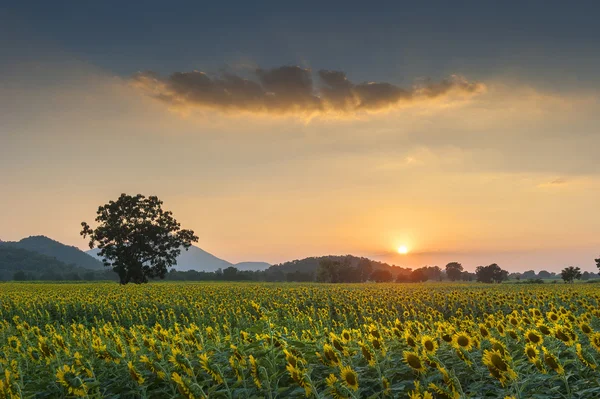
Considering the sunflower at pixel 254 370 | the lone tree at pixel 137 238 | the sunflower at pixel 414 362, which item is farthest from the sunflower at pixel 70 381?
the lone tree at pixel 137 238

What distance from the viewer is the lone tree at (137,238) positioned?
246ft

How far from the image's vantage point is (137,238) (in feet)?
251

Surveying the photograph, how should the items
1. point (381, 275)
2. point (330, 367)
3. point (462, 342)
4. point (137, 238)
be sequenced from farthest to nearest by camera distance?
point (381, 275) < point (137, 238) < point (330, 367) < point (462, 342)

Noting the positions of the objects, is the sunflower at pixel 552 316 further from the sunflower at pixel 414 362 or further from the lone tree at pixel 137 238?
the lone tree at pixel 137 238

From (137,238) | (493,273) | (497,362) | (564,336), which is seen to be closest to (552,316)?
(564,336)

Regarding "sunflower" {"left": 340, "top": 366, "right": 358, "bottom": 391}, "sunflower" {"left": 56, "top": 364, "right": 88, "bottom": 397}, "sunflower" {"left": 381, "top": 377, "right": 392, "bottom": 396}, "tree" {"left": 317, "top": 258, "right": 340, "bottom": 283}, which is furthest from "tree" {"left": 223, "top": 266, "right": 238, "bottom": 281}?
"sunflower" {"left": 340, "top": 366, "right": 358, "bottom": 391}

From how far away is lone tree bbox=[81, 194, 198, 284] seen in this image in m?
75.1

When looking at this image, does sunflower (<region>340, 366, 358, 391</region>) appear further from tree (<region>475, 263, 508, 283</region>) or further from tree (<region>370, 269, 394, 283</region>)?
tree (<region>370, 269, 394, 283</region>)

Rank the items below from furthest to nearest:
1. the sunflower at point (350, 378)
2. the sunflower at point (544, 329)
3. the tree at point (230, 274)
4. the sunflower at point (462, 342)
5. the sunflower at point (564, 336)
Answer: the tree at point (230, 274) → the sunflower at point (544, 329) → the sunflower at point (564, 336) → the sunflower at point (462, 342) → the sunflower at point (350, 378)

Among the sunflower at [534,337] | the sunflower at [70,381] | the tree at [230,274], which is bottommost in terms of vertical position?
the sunflower at [70,381]

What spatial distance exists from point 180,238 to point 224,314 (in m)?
58.9

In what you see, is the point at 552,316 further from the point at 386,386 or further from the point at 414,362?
the point at 386,386

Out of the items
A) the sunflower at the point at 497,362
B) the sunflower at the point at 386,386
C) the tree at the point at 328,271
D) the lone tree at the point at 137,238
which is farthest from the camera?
the tree at the point at 328,271

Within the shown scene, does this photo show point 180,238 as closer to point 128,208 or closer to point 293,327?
point 128,208
